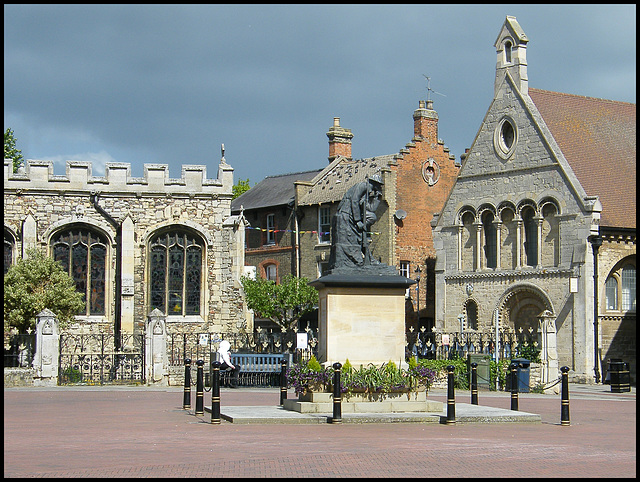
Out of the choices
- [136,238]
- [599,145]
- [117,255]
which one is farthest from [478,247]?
[117,255]

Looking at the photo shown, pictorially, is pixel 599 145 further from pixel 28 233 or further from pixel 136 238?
pixel 28 233

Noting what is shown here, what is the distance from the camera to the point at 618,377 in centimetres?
3122

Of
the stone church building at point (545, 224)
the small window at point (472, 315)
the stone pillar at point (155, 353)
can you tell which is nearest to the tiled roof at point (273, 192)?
the stone church building at point (545, 224)

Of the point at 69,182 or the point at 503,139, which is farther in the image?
the point at 503,139

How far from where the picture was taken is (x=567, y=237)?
38.7 meters

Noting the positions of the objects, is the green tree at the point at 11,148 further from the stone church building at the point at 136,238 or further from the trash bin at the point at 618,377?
the trash bin at the point at 618,377

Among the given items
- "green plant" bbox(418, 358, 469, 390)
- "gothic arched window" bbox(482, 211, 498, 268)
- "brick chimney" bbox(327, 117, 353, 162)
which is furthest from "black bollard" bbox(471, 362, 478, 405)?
"brick chimney" bbox(327, 117, 353, 162)

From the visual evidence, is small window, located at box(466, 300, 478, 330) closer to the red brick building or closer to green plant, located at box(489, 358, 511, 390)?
the red brick building

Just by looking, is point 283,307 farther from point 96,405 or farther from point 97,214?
point 96,405

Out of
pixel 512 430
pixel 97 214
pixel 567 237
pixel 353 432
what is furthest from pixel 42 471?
pixel 567 237

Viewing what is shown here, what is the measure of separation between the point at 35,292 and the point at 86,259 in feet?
12.2

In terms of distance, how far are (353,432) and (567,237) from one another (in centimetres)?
2538

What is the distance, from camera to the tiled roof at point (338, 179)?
48694mm

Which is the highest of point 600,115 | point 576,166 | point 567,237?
point 600,115
